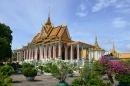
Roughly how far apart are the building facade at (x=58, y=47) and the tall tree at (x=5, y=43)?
24.5ft

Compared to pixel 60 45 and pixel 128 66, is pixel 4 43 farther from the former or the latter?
pixel 128 66

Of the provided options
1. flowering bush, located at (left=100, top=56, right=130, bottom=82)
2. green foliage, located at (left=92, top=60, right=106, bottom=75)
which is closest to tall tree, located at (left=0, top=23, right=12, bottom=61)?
green foliage, located at (left=92, top=60, right=106, bottom=75)

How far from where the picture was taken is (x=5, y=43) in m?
26.7

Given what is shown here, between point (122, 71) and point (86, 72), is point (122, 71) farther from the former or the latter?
point (86, 72)

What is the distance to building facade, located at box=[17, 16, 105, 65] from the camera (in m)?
35.5

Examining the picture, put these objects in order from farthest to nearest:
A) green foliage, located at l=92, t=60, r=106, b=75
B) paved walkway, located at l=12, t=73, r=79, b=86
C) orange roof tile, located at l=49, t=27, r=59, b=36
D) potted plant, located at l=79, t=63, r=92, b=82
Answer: orange roof tile, located at l=49, t=27, r=59, b=36 → paved walkway, located at l=12, t=73, r=79, b=86 → potted plant, located at l=79, t=63, r=92, b=82 → green foliage, located at l=92, t=60, r=106, b=75

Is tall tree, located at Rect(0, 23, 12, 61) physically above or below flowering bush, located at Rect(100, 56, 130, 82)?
above

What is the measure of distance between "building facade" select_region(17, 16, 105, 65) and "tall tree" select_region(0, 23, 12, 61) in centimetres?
747

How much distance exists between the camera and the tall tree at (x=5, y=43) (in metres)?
26.6

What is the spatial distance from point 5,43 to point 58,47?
12.2 metres

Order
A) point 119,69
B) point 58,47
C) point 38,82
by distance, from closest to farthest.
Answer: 1. point 119,69
2. point 38,82
3. point 58,47

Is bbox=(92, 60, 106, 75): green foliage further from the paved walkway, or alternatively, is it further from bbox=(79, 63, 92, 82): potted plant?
the paved walkway

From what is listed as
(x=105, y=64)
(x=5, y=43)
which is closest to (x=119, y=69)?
(x=105, y=64)

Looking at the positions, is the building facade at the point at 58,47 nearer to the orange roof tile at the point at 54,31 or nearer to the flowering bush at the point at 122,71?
the orange roof tile at the point at 54,31
